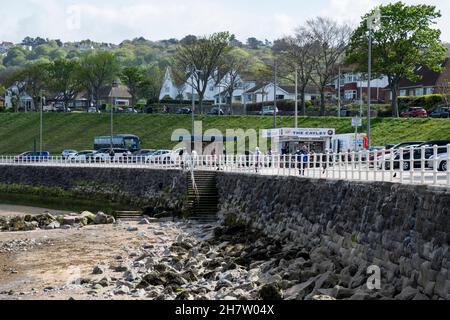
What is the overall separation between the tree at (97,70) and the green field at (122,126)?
11969 mm

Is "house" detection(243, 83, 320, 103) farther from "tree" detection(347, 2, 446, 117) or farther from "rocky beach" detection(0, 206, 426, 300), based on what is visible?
"rocky beach" detection(0, 206, 426, 300)

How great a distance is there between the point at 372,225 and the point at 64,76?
3893 inches

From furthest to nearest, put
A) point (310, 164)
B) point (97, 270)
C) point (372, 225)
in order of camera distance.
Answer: point (310, 164) → point (97, 270) → point (372, 225)

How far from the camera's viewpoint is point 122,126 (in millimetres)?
92875

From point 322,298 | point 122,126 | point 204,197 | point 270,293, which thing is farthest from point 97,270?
point 122,126

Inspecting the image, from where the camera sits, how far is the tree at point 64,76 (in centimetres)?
11375

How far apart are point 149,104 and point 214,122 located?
21851mm

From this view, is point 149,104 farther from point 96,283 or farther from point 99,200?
point 96,283

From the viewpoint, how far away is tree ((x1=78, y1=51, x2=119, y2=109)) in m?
114

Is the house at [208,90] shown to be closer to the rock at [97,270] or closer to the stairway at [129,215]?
the stairway at [129,215]

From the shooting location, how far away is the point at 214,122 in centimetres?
8944

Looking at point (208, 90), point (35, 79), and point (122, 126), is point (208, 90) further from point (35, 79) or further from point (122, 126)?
point (122, 126)

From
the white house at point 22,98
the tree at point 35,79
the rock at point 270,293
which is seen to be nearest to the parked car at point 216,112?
the tree at point 35,79
